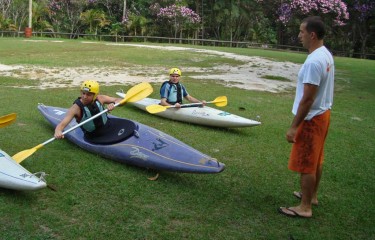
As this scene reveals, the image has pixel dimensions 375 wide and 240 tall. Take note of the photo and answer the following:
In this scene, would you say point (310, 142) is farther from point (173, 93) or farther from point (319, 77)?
point (173, 93)

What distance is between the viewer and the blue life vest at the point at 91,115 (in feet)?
14.1

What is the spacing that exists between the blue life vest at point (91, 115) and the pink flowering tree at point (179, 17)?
70.0 feet

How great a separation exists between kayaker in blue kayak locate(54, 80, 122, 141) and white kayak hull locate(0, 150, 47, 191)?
71 cm

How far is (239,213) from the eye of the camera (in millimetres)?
3355

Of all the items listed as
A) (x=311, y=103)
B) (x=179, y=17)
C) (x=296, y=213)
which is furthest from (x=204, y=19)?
(x=311, y=103)

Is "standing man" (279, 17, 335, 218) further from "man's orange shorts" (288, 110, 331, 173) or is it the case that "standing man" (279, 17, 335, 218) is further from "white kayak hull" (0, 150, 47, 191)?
"white kayak hull" (0, 150, 47, 191)

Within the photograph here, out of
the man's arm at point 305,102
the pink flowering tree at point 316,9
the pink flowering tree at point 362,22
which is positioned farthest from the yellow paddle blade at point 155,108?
the pink flowering tree at point 362,22

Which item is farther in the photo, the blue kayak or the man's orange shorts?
the blue kayak

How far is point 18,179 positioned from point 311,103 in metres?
2.31

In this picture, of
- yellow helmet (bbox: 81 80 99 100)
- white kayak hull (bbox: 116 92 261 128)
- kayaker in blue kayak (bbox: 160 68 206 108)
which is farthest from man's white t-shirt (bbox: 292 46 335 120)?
kayaker in blue kayak (bbox: 160 68 206 108)

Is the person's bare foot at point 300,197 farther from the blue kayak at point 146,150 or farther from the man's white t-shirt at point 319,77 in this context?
the man's white t-shirt at point 319,77

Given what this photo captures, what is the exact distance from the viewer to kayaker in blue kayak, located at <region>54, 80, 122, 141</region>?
4.12 m

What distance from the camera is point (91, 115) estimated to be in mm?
4344

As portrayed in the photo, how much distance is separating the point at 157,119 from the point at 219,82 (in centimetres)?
419
